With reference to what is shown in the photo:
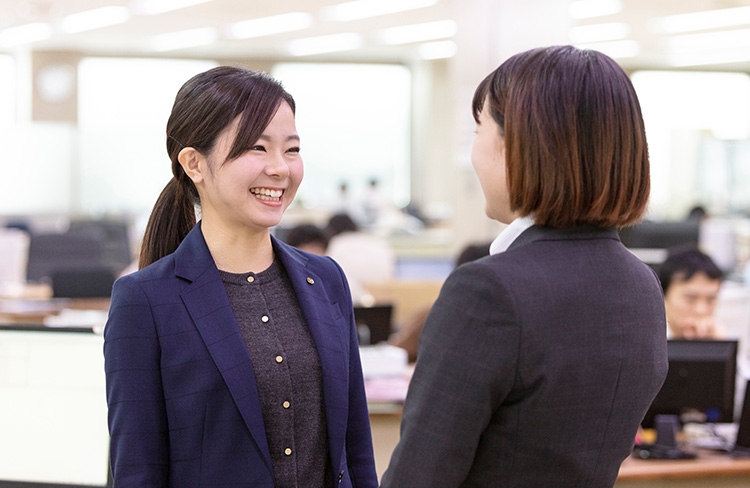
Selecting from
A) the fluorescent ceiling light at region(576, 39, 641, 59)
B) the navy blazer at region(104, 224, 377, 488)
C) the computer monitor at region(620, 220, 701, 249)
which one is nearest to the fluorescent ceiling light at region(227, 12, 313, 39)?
the fluorescent ceiling light at region(576, 39, 641, 59)

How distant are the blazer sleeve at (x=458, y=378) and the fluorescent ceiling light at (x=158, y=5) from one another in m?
9.44

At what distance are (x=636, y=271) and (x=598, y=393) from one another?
186mm

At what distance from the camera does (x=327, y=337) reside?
1622 millimetres

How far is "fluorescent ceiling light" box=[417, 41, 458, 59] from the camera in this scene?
13672 millimetres

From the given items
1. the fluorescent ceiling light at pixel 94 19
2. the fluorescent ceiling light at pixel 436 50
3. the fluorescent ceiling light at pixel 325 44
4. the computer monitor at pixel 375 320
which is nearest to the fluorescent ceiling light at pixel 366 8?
the fluorescent ceiling light at pixel 325 44

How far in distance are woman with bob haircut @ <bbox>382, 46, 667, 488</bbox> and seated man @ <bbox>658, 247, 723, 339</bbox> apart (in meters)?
3.00

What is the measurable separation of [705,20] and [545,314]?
1066 cm

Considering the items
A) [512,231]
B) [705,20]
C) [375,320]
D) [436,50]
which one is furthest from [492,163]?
[436,50]

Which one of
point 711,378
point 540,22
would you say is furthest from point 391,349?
point 540,22

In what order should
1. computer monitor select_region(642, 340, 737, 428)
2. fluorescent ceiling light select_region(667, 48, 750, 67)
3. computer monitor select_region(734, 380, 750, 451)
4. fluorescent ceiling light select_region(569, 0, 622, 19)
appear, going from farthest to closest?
fluorescent ceiling light select_region(667, 48, 750, 67) → fluorescent ceiling light select_region(569, 0, 622, 19) → computer monitor select_region(642, 340, 737, 428) → computer monitor select_region(734, 380, 750, 451)

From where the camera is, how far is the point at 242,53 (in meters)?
15.0

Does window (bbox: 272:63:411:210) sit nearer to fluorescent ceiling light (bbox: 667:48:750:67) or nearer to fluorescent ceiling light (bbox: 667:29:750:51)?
fluorescent ceiling light (bbox: 667:48:750:67)

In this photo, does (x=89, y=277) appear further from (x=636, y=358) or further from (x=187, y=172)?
(x=636, y=358)

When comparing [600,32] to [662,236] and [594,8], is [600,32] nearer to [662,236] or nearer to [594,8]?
[594,8]
